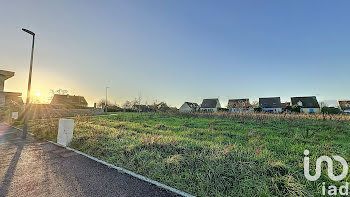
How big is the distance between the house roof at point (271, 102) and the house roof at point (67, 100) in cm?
5537

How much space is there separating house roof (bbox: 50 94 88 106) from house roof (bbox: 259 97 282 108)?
55.4 metres

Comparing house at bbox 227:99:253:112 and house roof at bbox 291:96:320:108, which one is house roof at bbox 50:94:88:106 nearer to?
house at bbox 227:99:253:112

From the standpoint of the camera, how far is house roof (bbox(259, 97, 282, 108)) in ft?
134

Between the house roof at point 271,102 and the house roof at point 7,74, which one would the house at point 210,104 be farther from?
the house roof at point 7,74

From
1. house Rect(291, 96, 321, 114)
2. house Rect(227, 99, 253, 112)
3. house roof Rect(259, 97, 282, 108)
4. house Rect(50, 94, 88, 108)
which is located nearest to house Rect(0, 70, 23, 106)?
house Rect(50, 94, 88, 108)

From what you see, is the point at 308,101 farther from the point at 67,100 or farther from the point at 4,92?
the point at 67,100

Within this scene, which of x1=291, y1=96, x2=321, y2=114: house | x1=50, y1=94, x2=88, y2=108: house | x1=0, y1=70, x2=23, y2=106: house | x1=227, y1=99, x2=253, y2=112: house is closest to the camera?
x1=0, y1=70, x2=23, y2=106: house

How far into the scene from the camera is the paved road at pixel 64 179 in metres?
2.51

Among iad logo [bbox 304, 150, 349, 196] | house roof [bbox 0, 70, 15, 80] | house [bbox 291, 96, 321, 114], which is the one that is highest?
house roof [bbox 0, 70, 15, 80]

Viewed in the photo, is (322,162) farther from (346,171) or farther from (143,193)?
(143,193)

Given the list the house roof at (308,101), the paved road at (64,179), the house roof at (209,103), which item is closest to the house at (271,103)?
the house roof at (308,101)

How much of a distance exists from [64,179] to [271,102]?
4965 cm

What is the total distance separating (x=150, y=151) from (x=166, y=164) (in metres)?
1.06

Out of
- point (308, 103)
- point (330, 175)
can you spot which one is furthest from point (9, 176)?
point (308, 103)
